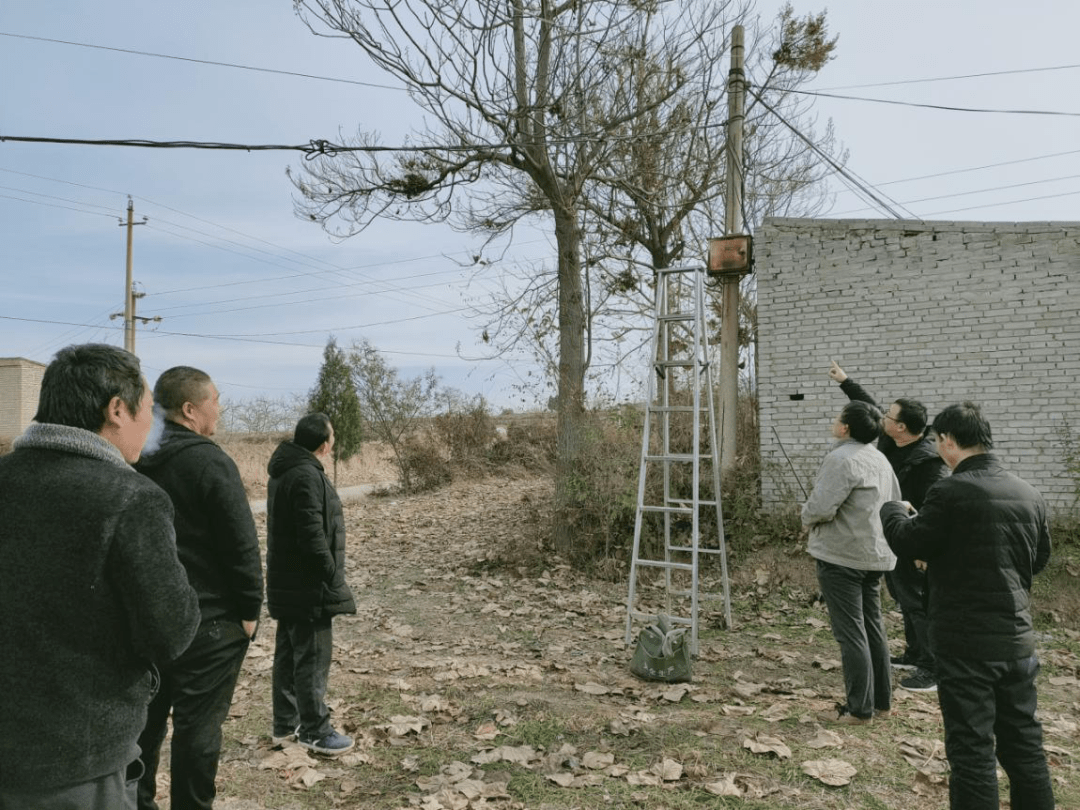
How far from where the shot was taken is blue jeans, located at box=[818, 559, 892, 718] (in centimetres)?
452

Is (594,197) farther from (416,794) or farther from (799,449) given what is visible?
(416,794)

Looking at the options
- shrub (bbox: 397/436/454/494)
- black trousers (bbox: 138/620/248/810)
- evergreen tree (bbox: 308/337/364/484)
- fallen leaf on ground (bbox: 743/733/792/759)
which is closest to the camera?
black trousers (bbox: 138/620/248/810)

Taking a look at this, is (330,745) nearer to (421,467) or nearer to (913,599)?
(913,599)

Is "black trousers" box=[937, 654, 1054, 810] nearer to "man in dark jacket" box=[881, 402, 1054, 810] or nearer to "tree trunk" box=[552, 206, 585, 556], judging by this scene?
"man in dark jacket" box=[881, 402, 1054, 810]

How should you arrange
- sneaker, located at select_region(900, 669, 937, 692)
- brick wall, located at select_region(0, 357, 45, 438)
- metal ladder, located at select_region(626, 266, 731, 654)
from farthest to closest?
brick wall, located at select_region(0, 357, 45, 438) → metal ladder, located at select_region(626, 266, 731, 654) → sneaker, located at select_region(900, 669, 937, 692)

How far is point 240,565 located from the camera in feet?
10.0

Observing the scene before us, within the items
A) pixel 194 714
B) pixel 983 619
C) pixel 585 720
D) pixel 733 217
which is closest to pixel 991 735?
pixel 983 619

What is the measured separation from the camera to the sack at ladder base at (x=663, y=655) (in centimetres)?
551

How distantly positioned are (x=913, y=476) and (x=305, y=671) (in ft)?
14.4

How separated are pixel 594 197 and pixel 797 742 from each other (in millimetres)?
13714

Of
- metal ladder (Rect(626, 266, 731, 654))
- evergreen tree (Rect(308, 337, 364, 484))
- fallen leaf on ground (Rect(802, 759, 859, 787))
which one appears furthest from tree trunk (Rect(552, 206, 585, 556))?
evergreen tree (Rect(308, 337, 364, 484))

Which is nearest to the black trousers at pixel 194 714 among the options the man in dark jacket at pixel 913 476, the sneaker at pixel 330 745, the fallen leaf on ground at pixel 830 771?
the sneaker at pixel 330 745

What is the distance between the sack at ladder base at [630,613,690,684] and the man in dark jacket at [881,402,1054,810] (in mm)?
2575

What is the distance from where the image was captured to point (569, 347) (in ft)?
35.4
